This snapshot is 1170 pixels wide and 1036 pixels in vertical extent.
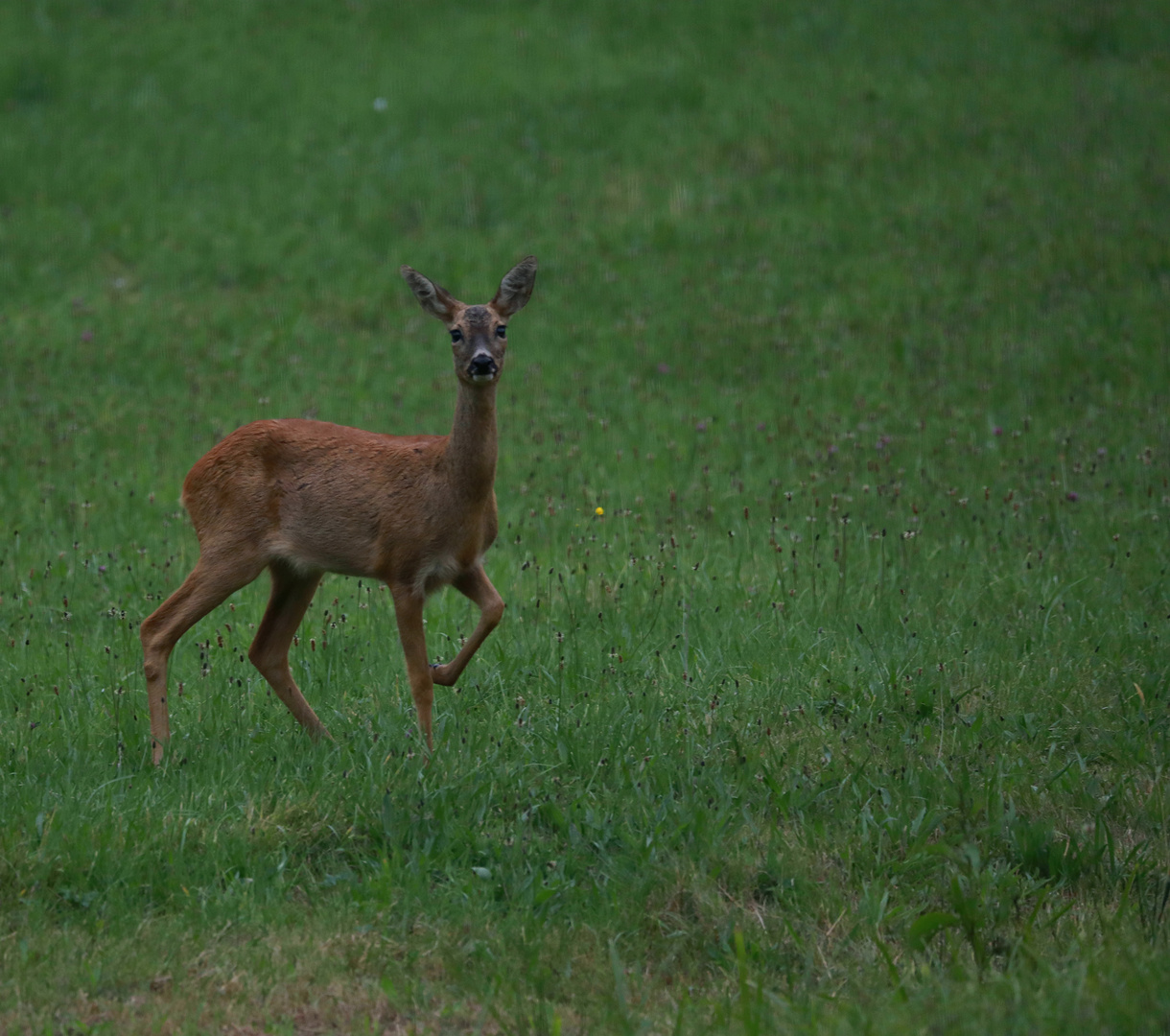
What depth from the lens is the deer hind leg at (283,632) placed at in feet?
19.5

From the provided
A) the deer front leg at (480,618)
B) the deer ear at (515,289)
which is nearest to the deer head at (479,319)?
the deer ear at (515,289)

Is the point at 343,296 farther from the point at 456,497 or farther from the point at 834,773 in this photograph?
the point at 834,773

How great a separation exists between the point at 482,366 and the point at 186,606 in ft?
5.22

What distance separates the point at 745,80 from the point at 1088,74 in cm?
410

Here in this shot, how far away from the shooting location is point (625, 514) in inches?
345

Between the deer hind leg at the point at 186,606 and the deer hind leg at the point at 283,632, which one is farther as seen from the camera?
the deer hind leg at the point at 283,632

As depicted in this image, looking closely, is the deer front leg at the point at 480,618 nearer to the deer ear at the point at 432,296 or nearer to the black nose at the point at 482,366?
the black nose at the point at 482,366

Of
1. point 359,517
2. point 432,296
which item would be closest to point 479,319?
point 432,296

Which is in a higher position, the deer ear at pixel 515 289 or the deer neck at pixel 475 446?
the deer ear at pixel 515 289

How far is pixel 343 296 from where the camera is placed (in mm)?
13750

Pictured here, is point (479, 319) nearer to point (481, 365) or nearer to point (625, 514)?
point (481, 365)

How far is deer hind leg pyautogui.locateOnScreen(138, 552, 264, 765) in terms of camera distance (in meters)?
5.78

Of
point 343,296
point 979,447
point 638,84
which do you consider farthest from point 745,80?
point 979,447

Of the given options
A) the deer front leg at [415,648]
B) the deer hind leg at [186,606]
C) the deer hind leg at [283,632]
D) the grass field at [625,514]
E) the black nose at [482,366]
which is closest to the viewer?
the grass field at [625,514]
